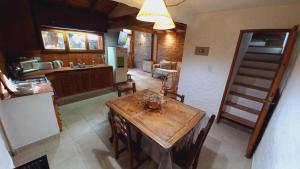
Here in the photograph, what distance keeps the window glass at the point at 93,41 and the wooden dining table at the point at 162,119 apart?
3.21m

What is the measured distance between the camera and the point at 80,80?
3867 mm

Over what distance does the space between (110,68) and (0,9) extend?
2732 mm

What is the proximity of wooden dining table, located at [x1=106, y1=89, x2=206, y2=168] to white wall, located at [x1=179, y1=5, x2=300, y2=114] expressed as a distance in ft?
4.60

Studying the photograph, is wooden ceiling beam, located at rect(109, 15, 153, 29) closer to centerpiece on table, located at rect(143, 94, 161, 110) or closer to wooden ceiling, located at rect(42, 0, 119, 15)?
wooden ceiling, located at rect(42, 0, 119, 15)

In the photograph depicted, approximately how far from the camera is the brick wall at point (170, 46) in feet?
20.9

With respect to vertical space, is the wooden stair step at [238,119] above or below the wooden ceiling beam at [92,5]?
below

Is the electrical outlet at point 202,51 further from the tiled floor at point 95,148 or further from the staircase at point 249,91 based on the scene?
the tiled floor at point 95,148

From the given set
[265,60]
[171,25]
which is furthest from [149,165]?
[265,60]

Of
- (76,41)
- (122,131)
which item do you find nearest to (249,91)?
(122,131)

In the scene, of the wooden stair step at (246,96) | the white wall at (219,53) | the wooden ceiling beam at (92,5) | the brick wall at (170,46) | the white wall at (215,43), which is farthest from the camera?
the brick wall at (170,46)

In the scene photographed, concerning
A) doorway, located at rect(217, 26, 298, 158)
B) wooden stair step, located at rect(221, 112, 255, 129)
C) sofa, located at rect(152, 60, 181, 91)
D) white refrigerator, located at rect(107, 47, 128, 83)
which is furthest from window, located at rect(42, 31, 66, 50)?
wooden stair step, located at rect(221, 112, 255, 129)

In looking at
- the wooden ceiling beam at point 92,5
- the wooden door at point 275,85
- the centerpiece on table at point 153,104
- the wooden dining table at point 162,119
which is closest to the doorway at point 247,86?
the wooden door at point 275,85

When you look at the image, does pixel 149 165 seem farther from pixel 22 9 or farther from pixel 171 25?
pixel 22 9

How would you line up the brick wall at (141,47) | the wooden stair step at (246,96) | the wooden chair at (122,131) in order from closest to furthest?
the wooden chair at (122,131), the wooden stair step at (246,96), the brick wall at (141,47)
